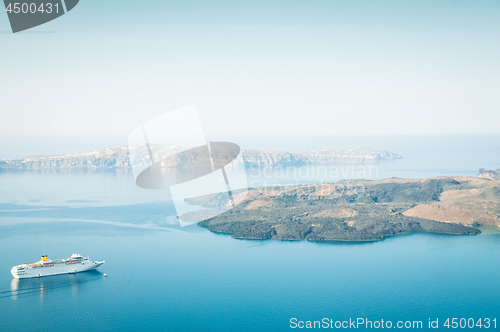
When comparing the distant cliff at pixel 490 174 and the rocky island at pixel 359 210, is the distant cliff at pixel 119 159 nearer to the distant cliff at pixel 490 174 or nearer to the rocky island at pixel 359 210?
the rocky island at pixel 359 210

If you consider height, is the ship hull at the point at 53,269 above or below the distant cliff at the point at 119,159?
below

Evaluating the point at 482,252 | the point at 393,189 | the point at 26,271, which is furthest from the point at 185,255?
the point at 393,189

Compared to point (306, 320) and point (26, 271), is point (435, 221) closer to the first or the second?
point (306, 320)

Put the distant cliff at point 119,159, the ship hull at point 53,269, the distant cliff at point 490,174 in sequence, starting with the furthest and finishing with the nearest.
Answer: the distant cliff at point 119,159
the distant cliff at point 490,174
the ship hull at point 53,269

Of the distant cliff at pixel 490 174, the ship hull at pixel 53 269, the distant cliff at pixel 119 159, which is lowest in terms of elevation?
the ship hull at pixel 53 269

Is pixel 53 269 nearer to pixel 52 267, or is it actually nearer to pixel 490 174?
pixel 52 267

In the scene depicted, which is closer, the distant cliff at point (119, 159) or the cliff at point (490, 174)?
the cliff at point (490, 174)

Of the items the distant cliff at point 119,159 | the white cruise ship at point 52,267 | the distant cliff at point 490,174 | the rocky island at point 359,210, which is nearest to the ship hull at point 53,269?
the white cruise ship at point 52,267
